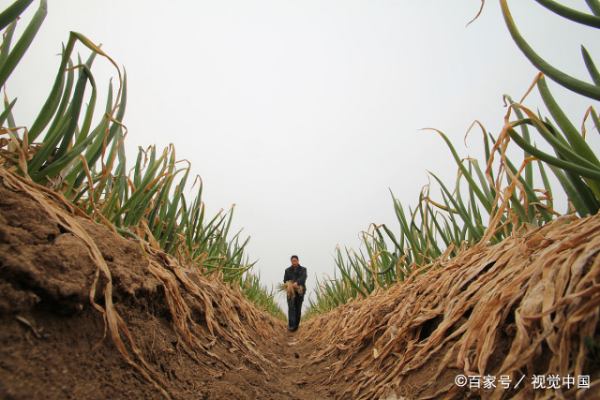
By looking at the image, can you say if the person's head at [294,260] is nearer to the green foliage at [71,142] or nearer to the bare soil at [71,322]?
the green foliage at [71,142]

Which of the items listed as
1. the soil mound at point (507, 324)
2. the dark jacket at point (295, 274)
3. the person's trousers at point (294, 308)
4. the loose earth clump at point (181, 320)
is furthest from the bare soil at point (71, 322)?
the dark jacket at point (295, 274)

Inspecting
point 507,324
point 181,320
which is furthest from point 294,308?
point 507,324

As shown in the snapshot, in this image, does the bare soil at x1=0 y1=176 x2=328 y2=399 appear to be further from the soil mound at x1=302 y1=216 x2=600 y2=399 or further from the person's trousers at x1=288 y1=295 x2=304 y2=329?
the person's trousers at x1=288 y1=295 x2=304 y2=329

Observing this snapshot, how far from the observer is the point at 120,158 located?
5.09 ft

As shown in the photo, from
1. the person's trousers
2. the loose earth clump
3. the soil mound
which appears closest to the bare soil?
the loose earth clump

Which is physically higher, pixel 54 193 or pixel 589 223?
pixel 54 193

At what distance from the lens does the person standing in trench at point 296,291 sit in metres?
5.84

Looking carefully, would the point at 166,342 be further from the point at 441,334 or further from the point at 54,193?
the point at 441,334

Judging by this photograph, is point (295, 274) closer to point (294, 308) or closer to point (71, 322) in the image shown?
point (294, 308)

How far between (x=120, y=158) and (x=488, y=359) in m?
1.60

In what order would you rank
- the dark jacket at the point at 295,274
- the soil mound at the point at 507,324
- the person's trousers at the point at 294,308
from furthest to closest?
the dark jacket at the point at 295,274 → the person's trousers at the point at 294,308 → the soil mound at the point at 507,324

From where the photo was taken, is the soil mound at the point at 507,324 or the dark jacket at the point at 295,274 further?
the dark jacket at the point at 295,274

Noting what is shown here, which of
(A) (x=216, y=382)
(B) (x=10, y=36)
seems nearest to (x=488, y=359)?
(A) (x=216, y=382)

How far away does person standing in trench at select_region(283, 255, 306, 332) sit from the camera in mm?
5836
